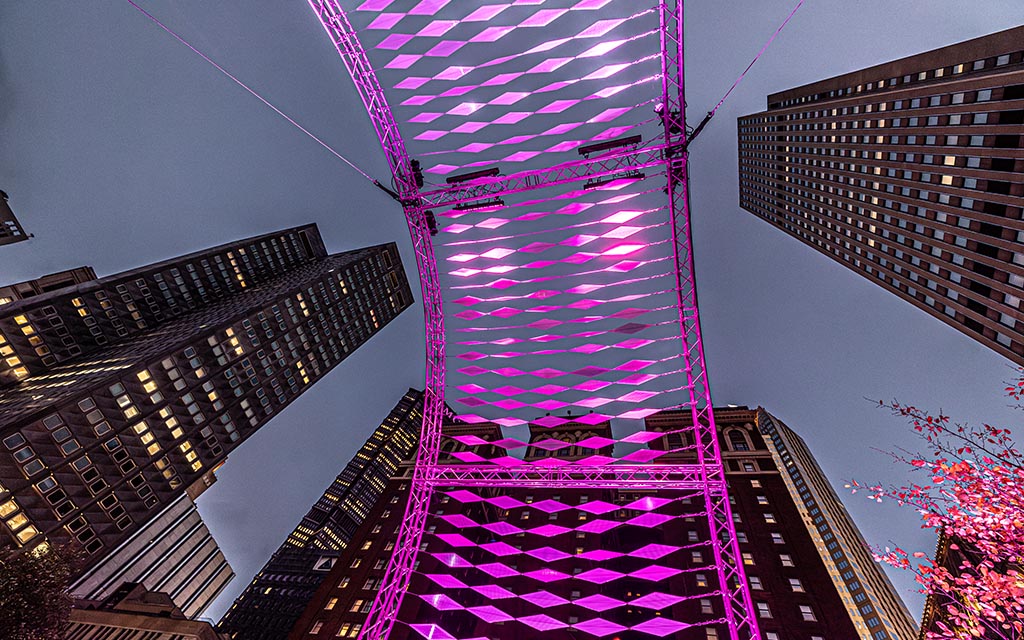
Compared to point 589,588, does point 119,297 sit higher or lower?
higher

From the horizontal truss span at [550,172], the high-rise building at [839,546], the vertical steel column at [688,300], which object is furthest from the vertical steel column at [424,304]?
the high-rise building at [839,546]

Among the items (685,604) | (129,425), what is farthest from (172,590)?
(685,604)

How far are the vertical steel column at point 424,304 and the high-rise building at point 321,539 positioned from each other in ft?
214

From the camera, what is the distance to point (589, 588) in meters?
30.7

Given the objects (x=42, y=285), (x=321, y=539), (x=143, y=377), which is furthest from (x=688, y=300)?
(x=321, y=539)

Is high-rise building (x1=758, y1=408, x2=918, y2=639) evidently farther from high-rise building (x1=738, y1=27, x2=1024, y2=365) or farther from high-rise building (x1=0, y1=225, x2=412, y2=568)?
high-rise building (x1=0, y1=225, x2=412, y2=568)

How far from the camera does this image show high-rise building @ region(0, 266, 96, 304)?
185 ft

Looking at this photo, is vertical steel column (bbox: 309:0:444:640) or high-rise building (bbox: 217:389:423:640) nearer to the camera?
vertical steel column (bbox: 309:0:444:640)

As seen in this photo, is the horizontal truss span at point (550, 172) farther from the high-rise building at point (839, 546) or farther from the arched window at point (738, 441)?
the arched window at point (738, 441)

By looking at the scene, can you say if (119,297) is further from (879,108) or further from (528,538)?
(879,108)

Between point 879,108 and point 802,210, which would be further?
point 802,210

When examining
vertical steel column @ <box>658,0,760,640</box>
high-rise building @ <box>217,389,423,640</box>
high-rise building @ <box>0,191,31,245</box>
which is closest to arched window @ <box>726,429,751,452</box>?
vertical steel column @ <box>658,0,760,640</box>

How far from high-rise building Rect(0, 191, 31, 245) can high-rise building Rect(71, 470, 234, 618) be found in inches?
1708

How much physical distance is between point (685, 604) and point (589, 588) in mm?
7109
